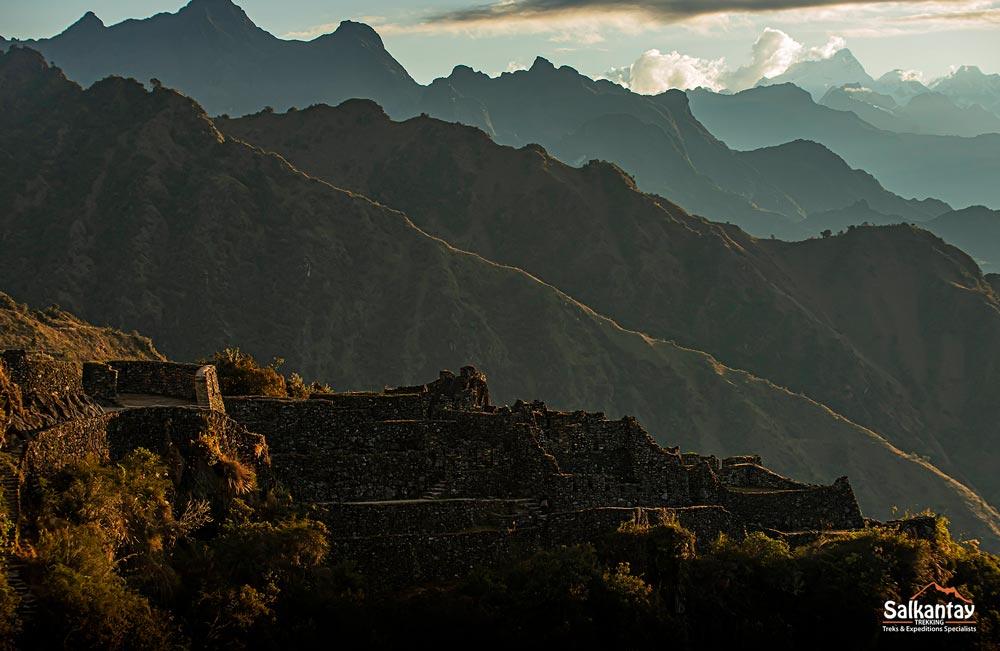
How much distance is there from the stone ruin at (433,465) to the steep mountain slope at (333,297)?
107541 millimetres

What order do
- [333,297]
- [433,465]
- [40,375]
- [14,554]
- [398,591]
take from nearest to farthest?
1. [14,554]
2. [40,375]
3. [398,591]
4. [433,465]
5. [333,297]

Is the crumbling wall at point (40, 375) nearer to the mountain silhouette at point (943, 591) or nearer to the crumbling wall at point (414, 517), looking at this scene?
the crumbling wall at point (414, 517)

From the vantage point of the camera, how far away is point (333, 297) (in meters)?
163

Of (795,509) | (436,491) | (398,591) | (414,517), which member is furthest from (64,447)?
(795,509)

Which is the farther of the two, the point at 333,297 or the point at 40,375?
the point at 333,297

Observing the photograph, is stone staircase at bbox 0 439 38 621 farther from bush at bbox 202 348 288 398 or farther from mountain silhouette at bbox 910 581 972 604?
mountain silhouette at bbox 910 581 972 604

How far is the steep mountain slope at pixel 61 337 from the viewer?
96.6 metres

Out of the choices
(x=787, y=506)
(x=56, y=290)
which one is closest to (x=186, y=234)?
A: (x=56, y=290)

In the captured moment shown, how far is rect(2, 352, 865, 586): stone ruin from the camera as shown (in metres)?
29.1

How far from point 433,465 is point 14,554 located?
38.3 feet

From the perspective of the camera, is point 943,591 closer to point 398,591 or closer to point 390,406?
point 398,591

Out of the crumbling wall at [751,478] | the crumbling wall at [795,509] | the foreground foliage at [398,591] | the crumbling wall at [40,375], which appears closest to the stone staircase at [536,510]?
the foreground foliage at [398,591]

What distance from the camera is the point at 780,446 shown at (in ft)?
486

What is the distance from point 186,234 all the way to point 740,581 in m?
143
